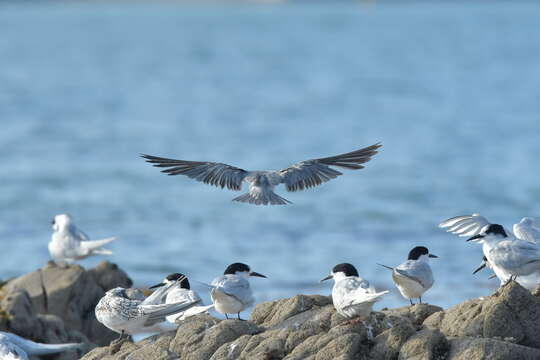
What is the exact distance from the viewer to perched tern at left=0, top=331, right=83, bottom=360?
9.02 m

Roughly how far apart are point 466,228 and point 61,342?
4.15 metres

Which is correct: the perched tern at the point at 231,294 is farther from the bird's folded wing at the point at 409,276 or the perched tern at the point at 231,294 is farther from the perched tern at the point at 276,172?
the perched tern at the point at 276,172

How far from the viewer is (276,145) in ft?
98.6

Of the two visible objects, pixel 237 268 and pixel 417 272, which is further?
pixel 237 268

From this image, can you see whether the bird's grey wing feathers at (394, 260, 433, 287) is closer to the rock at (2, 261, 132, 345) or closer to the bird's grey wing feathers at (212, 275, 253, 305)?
the bird's grey wing feathers at (212, 275, 253, 305)

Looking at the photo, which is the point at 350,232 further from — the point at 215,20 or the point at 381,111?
the point at 215,20

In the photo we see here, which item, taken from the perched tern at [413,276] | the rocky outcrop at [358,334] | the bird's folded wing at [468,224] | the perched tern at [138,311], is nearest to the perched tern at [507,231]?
the bird's folded wing at [468,224]

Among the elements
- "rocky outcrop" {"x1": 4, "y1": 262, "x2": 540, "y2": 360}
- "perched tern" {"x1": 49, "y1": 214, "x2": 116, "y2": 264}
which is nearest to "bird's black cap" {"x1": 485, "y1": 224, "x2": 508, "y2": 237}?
"rocky outcrop" {"x1": 4, "y1": 262, "x2": 540, "y2": 360}

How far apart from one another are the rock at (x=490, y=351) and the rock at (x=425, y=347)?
0.08 meters

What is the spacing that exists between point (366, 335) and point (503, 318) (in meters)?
0.92

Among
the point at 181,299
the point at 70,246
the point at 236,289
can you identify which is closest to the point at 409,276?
the point at 236,289

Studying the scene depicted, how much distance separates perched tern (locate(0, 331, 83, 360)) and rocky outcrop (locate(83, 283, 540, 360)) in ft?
4.20

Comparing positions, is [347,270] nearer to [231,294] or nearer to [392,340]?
[231,294]

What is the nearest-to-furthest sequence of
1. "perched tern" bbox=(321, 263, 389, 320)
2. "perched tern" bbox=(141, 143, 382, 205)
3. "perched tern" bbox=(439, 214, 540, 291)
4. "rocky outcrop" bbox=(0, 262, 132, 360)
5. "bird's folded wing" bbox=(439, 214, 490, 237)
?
"perched tern" bbox=(321, 263, 389, 320)
"perched tern" bbox=(439, 214, 540, 291)
"bird's folded wing" bbox=(439, 214, 490, 237)
"perched tern" bbox=(141, 143, 382, 205)
"rocky outcrop" bbox=(0, 262, 132, 360)
